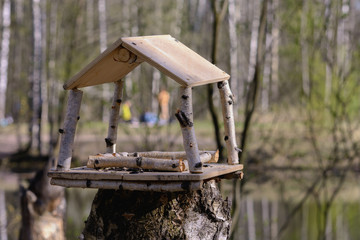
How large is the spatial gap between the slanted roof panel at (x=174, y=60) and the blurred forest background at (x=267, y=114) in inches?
74.2

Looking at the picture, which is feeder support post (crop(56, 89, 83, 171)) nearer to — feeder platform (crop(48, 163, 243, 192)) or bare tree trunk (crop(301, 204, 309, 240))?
feeder platform (crop(48, 163, 243, 192))

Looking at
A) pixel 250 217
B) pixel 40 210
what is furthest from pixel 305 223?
pixel 40 210

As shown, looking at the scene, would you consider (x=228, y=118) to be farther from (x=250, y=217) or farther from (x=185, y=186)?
(x=250, y=217)

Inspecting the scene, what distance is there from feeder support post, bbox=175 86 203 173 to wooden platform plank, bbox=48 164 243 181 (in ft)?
0.21

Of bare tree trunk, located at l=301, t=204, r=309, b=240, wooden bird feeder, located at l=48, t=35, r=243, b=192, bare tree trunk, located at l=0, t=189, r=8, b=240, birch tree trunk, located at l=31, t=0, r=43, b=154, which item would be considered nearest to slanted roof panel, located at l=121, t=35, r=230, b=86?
wooden bird feeder, located at l=48, t=35, r=243, b=192

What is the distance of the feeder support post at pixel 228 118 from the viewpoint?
3449 mm

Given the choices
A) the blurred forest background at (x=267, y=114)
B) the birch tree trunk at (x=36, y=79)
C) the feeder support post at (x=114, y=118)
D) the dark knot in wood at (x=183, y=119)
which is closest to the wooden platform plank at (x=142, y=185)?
the dark knot in wood at (x=183, y=119)

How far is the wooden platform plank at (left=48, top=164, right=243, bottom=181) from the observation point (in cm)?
283

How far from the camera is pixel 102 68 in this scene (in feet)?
10.7

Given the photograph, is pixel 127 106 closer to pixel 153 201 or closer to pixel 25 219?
pixel 25 219

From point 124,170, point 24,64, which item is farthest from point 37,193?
point 24,64

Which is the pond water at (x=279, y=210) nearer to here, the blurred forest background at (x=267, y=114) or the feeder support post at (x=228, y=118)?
the blurred forest background at (x=267, y=114)

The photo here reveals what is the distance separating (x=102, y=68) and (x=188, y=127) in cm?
66

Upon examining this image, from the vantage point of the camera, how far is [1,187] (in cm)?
1380
